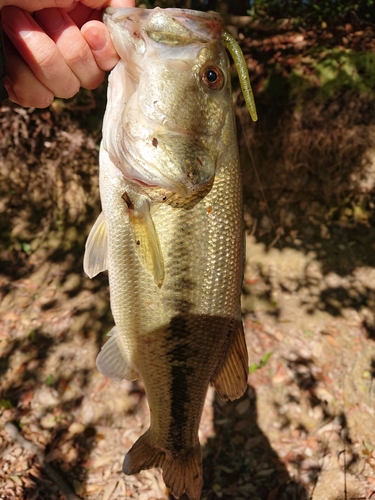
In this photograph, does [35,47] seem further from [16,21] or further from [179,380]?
[179,380]

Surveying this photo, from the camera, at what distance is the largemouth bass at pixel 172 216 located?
1.65m

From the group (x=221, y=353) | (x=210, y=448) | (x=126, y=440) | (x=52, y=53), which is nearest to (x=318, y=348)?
(x=210, y=448)

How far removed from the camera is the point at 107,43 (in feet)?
5.58

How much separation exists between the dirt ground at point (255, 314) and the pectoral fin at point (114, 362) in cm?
197

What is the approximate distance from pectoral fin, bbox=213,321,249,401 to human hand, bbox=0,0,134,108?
1.43 metres

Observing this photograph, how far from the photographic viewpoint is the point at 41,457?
3.56 meters

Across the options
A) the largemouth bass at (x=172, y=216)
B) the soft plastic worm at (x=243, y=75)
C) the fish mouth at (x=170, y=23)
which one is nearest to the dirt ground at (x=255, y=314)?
the largemouth bass at (x=172, y=216)

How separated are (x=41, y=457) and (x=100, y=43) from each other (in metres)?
3.46

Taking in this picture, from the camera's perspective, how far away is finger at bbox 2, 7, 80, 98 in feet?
5.29

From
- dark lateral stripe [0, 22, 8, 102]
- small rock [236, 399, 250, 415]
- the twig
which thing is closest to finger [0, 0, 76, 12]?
dark lateral stripe [0, 22, 8, 102]

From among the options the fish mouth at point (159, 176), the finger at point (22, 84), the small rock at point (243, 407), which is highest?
the finger at point (22, 84)

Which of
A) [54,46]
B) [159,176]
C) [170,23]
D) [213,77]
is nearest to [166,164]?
[159,176]

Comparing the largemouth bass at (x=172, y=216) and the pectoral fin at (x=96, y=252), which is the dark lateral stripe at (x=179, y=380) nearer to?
the largemouth bass at (x=172, y=216)

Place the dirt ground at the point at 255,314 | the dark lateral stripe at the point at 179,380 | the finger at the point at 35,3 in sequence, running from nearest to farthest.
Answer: the finger at the point at 35,3 < the dark lateral stripe at the point at 179,380 < the dirt ground at the point at 255,314
